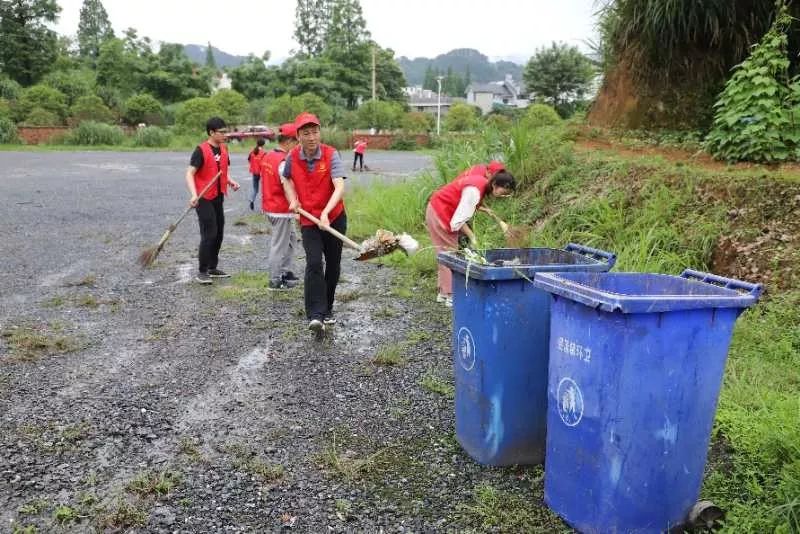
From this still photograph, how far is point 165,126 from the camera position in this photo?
43.2 m

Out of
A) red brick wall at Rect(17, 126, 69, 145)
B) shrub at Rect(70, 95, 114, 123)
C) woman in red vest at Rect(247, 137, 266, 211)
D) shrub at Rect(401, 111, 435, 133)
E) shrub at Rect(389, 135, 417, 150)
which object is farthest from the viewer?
shrub at Rect(401, 111, 435, 133)

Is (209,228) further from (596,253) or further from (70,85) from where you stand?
(70,85)

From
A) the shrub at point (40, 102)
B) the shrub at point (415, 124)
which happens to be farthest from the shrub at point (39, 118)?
the shrub at point (415, 124)

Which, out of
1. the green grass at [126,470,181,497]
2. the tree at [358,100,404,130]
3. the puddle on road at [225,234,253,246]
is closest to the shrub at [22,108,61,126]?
the tree at [358,100,404,130]

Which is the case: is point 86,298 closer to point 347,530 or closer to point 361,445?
point 361,445

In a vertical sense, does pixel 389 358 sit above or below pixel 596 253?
below

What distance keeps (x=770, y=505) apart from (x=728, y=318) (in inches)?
34.6

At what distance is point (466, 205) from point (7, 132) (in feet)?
116

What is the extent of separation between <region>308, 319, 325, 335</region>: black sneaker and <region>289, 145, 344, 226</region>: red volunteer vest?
2.55 feet

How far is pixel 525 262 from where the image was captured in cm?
360

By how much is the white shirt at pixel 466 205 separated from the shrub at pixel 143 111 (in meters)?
42.0

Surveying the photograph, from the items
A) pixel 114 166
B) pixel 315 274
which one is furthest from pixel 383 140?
pixel 315 274

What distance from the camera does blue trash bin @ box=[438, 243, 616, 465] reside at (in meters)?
3.02

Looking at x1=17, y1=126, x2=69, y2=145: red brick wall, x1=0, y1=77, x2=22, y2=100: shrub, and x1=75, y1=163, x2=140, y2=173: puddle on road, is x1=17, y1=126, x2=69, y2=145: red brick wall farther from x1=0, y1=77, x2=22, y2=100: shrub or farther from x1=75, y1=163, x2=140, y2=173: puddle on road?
x1=75, y1=163, x2=140, y2=173: puddle on road
